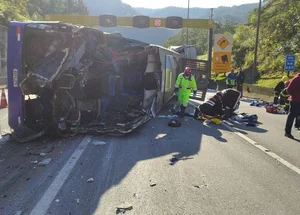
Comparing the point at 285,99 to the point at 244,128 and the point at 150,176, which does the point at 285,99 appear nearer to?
the point at 244,128

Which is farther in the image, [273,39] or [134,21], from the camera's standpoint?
[273,39]

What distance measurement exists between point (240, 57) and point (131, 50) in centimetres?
2938

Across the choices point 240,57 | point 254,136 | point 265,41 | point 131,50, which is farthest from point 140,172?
point 240,57

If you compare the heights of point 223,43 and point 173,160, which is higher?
point 223,43

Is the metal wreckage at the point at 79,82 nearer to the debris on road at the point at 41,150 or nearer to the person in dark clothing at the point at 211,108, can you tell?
the debris on road at the point at 41,150

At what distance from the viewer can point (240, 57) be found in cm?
3738

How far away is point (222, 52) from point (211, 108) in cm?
1174

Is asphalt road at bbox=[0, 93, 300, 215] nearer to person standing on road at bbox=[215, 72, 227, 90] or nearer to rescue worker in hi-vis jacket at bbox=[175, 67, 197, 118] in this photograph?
rescue worker in hi-vis jacket at bbox=[175, 67, 197, 118]

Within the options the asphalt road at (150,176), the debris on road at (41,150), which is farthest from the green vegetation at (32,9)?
the asphalt road at (150,176)

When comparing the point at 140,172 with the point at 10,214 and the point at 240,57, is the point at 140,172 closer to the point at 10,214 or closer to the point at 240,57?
the point at 10,214

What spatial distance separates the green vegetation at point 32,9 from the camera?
30.5m

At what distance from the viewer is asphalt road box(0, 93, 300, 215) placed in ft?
13.1

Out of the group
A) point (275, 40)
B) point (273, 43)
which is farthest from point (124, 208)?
point (273, 43)

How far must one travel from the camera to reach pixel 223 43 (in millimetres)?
21359
